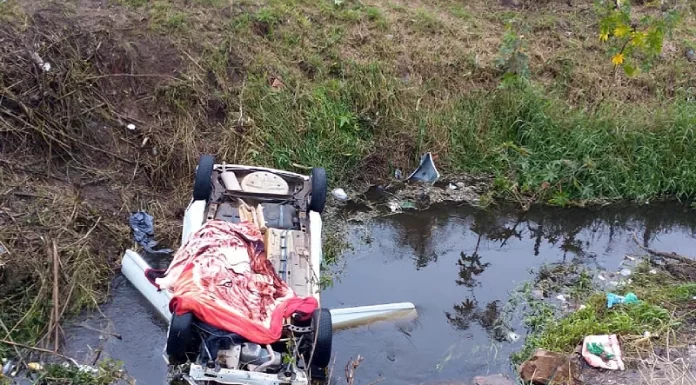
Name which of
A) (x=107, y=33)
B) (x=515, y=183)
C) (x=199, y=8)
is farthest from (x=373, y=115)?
(x=107, y=33)

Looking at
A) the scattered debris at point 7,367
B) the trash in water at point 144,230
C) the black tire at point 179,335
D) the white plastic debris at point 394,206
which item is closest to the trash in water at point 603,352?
the white plastic debris at point 394,206

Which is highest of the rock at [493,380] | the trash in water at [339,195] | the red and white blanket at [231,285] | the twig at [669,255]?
the red and white blanket at [231,285]

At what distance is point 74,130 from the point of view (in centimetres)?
730

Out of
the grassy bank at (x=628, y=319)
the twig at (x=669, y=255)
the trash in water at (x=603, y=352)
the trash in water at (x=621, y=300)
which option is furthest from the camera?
Result: the twig at (x=669, y=255)

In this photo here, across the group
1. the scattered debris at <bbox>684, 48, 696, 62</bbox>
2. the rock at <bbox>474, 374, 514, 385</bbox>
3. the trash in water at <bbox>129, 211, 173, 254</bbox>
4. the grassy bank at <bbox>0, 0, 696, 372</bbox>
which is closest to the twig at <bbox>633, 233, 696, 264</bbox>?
the grassy bank at <bbox>0, 0, 696, 372</bbox>

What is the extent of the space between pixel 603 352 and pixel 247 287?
2.96m

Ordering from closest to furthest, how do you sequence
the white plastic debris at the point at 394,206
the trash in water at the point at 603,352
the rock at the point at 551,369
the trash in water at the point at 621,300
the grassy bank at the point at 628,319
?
the rock at the point at 551,369, the trash in water at the point at 603,352, the grassy bank at the point at 628,319, the trash in water at the point at 621,300, the white plastic debris at the point at 394,206

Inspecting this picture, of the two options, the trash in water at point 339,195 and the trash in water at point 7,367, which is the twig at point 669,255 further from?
the trash in water at point 7,367

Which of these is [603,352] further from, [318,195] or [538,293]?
[318,195]

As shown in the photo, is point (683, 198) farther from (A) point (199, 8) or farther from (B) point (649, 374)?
(A) point (199, 8)

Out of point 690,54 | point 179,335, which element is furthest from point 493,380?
point 690,54

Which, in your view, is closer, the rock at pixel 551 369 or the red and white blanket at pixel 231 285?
the red and white blanket at pixel 231 285

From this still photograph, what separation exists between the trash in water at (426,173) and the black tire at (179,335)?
455cm

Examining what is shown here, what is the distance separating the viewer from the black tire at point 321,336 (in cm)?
464
